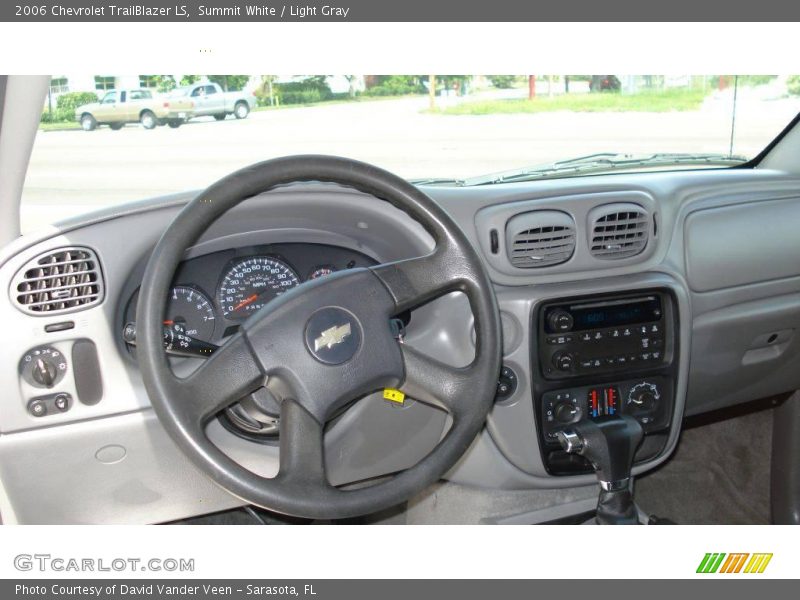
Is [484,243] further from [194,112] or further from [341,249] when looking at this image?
[194,112]

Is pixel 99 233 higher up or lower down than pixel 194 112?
lower down

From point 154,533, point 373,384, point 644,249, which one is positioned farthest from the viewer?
point 644,249

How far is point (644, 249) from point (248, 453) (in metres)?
1.30

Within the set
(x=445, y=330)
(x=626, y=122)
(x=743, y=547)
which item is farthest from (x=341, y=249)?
(x=743, y=547)

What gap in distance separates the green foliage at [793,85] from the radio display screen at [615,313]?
0.83 m

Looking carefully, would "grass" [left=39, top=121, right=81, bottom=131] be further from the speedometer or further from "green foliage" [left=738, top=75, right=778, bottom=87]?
"green foliage" [left=738, top=75, right=778, bottom=87]

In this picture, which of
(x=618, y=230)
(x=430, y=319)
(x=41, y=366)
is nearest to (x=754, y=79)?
(x=618, y=230)

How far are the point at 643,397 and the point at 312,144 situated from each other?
4.04ft

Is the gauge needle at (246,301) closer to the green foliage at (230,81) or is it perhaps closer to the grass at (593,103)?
the green foliage at (230,81)

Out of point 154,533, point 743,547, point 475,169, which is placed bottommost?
point 743,547

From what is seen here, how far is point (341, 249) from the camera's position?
2340 mm

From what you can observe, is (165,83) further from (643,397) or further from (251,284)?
(643,397)

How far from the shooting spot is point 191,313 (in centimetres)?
215

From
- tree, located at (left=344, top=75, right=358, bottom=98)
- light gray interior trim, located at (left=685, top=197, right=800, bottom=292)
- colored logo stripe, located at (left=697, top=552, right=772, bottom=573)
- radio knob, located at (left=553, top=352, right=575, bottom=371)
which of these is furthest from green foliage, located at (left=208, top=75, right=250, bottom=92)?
colored logo stripe, located at (left=697, top=552, right=772, bottom=573)
